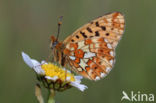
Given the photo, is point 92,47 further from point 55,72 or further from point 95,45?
point 55,72

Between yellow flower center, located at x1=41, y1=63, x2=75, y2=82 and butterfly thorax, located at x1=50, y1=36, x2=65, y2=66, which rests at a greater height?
butterfly thorax, located at x1=50, y1=36, x2=65, y2=66

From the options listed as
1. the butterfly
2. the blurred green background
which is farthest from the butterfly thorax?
the blurred green background

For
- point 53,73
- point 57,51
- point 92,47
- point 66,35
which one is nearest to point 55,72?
point 53,73

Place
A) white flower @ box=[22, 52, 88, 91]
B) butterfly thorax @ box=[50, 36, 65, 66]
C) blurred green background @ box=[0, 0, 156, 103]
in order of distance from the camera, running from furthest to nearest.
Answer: blurred green background @ box=[0, 0, 156, 103], butterfly thorax @ box=[50, 36, 65, 66], white flower @ box=[22, 52, 88, 91]

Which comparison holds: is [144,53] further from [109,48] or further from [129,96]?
[109,48]

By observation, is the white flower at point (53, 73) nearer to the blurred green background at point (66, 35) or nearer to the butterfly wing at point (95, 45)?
the butterfly wing at point (95, 45)

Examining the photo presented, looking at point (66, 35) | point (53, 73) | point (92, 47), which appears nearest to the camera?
point (53, 73)

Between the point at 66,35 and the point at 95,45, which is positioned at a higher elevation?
the point at 95,45

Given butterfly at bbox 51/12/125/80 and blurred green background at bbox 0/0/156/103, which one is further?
blurred green background at bbox 0/0/156/103

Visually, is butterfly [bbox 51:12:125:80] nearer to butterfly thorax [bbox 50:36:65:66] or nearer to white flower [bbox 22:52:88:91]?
butterfly thorax [bbox 50:36:65:66]
